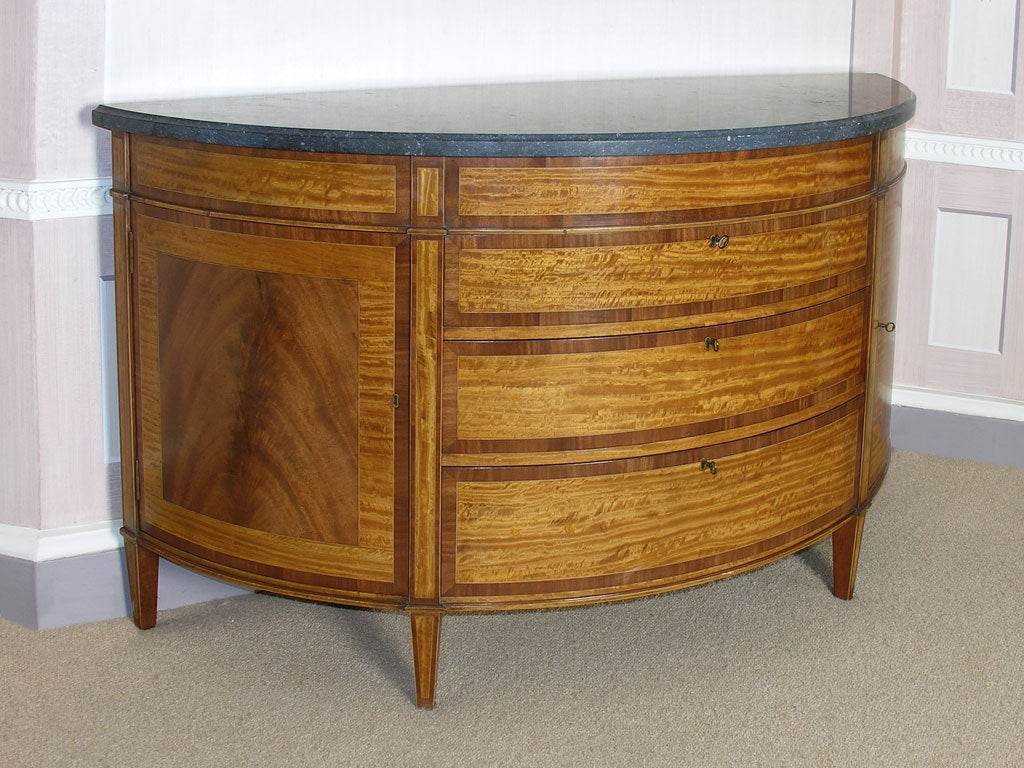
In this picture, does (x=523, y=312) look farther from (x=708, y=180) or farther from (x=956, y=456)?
(x=956, y=456)

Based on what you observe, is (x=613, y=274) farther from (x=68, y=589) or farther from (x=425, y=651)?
(x=68, y=589)

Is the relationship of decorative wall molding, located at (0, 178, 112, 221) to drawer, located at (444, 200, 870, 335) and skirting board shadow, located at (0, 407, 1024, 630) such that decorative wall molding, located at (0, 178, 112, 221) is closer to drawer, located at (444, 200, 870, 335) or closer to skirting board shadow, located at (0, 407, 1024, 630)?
skirting board shadow, located at (0, 407, 1024, 630)

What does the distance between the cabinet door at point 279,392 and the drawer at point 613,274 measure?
0.12m

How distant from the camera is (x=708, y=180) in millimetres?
2512

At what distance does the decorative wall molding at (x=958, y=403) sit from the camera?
3.97m

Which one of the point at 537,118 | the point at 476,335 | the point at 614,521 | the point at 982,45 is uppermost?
the point at 982,45

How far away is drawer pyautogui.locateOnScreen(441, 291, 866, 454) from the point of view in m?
2.49

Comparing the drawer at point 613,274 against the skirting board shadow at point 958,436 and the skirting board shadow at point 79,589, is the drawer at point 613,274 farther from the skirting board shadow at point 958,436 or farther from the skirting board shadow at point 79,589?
the skirting board shadow at point 958,436

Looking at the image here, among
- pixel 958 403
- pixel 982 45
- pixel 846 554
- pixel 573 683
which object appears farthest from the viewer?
pixel 958 403

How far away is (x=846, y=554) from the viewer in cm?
313

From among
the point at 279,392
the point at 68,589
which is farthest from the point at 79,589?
the point at 279,392

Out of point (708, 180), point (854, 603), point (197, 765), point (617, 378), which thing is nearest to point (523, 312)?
point (617, 378)

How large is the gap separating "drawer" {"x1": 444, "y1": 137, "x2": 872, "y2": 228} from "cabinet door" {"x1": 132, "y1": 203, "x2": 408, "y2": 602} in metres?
0.17

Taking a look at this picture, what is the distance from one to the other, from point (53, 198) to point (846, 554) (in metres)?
1.82
